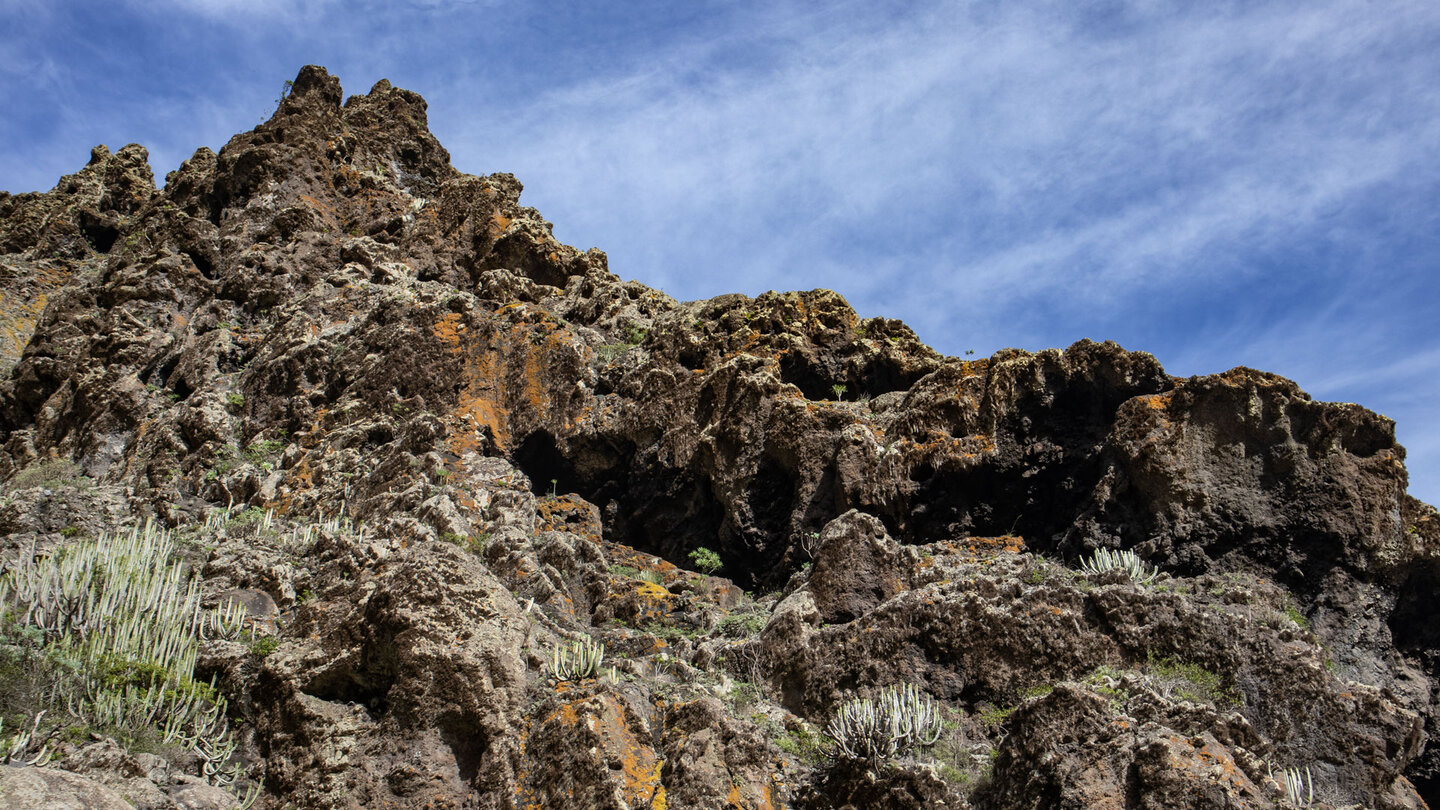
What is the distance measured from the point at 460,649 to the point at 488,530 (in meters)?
5.26

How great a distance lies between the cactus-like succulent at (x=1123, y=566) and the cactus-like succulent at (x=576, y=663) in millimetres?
6510

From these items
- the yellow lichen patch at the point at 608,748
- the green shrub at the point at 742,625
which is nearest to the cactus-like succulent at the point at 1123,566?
the green shrub at the point at 742,625

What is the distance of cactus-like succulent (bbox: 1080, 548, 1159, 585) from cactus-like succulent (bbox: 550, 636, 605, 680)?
651 centimetres

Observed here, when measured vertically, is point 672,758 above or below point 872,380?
below

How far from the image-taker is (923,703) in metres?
10.6

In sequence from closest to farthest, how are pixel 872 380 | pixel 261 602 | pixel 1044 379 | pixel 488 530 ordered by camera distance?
pixel 261 602 < pixel 488 530 < pixel 1044 379 < pixel 872 380

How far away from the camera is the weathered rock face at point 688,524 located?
30.5 feet

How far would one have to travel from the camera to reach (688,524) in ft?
58.0

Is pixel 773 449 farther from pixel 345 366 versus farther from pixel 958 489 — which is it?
pixel 345 366

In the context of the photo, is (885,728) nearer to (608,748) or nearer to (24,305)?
(608,748)

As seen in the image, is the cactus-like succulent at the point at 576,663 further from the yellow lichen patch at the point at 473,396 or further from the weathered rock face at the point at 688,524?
the yellow lichen patch at the point at 473,396

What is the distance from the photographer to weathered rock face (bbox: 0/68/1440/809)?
9.29 meters

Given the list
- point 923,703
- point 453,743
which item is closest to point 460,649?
point 453,743

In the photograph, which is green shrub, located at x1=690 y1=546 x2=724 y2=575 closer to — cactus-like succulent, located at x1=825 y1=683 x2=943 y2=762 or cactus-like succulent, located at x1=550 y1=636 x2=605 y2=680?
cactus-like succulent, located at x1=550 y1=636 x2=605 y2=680
